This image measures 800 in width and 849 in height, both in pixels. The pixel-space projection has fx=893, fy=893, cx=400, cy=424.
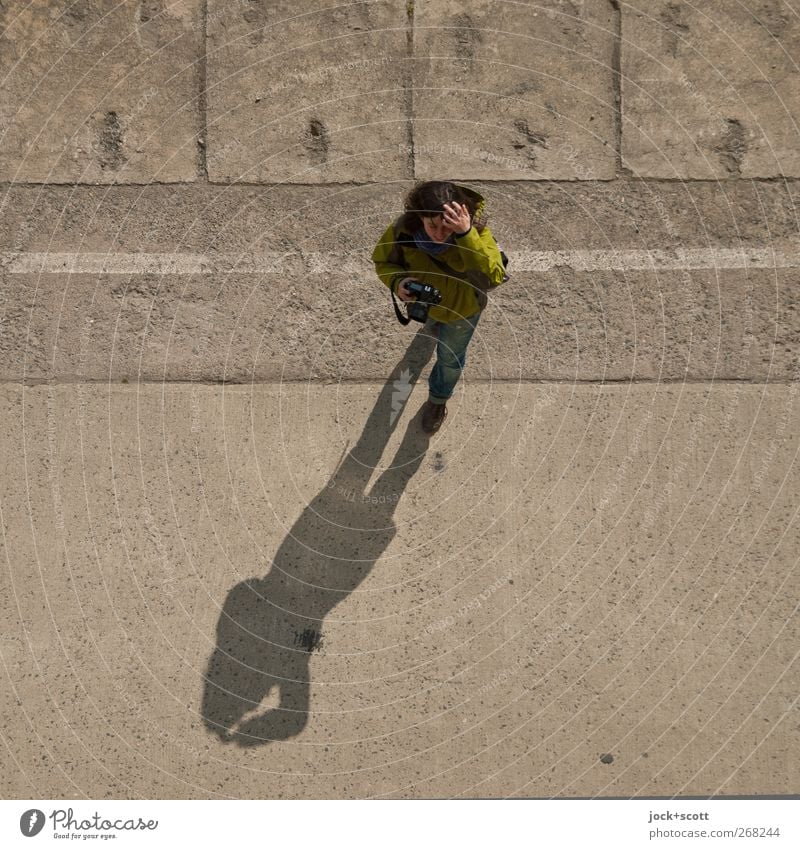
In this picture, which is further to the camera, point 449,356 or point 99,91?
point 99,91

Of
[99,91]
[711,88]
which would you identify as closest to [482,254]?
[711,88]

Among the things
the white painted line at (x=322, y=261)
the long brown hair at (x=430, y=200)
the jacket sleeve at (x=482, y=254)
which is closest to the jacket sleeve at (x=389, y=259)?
the long brown hair at (x=430, y=200)

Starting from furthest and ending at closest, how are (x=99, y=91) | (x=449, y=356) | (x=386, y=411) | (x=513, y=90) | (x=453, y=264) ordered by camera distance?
1. (x=99, y=91)
2. (x=513, y=90)
3. (x=386, y=411)
4. (x=449, y=356)
5. (x=453, y=264)

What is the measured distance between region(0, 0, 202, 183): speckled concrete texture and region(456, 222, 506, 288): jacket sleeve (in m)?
2.44

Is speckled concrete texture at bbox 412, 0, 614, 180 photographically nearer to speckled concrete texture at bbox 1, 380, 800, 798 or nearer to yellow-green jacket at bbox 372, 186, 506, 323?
speckled concrete texture at bbox 1, 380, 800, 798

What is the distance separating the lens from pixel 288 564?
5.35 metres

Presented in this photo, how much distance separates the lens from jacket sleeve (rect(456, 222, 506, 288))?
13.4ft

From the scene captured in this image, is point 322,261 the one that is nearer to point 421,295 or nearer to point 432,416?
point 432,416

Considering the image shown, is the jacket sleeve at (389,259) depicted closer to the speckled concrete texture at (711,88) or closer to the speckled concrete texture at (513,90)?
the speckled concrete texture at (513,90)

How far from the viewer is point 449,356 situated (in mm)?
4914

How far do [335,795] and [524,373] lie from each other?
2708mm

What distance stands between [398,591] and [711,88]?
12.3 ft

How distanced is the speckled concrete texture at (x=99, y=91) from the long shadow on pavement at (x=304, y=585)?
2.10m

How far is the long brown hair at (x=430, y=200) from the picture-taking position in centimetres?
395
